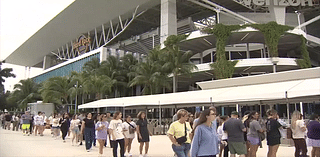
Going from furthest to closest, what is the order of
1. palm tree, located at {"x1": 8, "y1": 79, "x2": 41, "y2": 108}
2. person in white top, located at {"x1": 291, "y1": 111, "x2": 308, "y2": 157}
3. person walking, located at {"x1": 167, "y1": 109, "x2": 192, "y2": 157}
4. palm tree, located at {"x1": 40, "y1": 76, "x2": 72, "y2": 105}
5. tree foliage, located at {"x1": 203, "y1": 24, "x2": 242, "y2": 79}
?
1. palm tree, located at {"x1": 8, "y1": 79, "x2": 41, "y2": 108}
2. palm tree, located at {"x1": 40, "y1": 76, "x2": 72, "y2": 105}
3. tree foliage, located at {"x1": 203, "y1": 24, "x2": 242, "y2": 79}
4. person in white top, located at {"x1": 291, "y1": 111, "x2": 308, "y2": 157}
5. person walking, located at {"x1": 167, "y1": 109, "x2": 192, "y2": 157}

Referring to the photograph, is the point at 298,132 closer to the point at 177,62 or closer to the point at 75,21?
the point at 177,62

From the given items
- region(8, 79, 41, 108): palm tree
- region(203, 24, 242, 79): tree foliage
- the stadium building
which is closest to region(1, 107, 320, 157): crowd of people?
the stadium building

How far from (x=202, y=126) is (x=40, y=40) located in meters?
64.4

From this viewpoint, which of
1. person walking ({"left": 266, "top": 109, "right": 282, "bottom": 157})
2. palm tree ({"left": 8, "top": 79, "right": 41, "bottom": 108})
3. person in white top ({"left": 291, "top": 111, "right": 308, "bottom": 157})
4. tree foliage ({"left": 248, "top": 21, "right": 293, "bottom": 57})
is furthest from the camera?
palm tree ({"left": 8, "top": 79, "right": 41, "bottom": 108})

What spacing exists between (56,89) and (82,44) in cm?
1792

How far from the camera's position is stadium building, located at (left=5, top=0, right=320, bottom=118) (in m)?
31.3

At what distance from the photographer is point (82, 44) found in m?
56.4

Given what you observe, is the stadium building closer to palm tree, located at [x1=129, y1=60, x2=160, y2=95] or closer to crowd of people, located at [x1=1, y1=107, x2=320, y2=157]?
palm tree, located at [x1=129, y1=60, x2=160, y2=95]

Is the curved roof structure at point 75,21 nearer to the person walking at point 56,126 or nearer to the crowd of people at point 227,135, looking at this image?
the person walking at point 56,126

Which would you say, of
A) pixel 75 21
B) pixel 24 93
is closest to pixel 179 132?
pixel 75 21

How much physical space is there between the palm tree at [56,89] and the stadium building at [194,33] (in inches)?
312

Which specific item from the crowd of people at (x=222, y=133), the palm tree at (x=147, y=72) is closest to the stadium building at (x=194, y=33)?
the palm tree at (x=147, y=72)

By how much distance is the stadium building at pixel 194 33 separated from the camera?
31.3 meters

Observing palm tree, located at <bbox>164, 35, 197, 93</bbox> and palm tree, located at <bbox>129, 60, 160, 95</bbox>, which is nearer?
palm tree, located at <bbox>164, 35, 197, 93</bbox>
